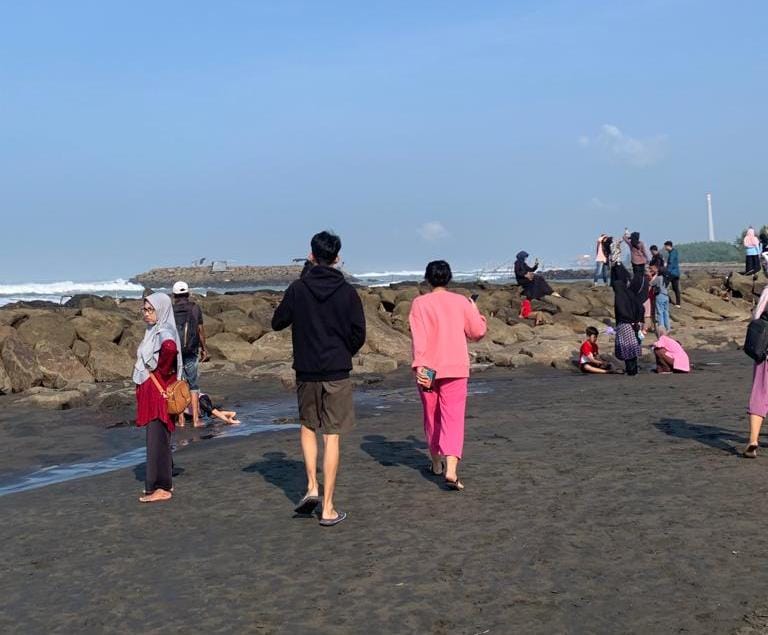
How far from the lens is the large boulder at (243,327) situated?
20688 millimetres

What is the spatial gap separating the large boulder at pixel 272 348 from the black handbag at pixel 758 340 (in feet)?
36.9

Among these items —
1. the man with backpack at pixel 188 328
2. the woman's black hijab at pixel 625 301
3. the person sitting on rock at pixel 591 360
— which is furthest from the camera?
the person sitting on rock at pixel 591 360

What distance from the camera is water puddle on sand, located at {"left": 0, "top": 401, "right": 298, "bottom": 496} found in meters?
9.32

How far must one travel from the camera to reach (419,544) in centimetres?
589

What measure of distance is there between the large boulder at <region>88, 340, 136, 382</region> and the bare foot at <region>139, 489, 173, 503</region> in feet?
30.9

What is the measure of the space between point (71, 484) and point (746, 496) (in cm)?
585

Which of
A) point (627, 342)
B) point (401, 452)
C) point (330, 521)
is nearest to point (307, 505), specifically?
point (330, 521)

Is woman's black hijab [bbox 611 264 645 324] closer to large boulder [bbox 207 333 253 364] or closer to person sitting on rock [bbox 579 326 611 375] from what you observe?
person sitting on rock [bbox 579 326 611 375]

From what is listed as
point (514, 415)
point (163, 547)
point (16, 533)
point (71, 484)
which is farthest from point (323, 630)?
point (514, 415)

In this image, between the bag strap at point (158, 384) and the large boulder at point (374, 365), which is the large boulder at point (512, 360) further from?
the bag strap at point (158, 384)

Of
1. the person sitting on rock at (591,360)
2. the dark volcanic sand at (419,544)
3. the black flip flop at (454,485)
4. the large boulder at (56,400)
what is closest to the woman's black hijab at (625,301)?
the person sitting on rock at (591,360)

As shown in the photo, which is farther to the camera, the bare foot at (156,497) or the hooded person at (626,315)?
the hooded person at (626,315)

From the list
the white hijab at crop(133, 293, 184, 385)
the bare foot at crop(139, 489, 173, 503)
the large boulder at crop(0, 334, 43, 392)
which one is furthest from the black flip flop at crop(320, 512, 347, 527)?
the large boulder at crop(0, 334, 43, 392)

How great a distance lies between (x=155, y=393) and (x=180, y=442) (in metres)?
3.58
